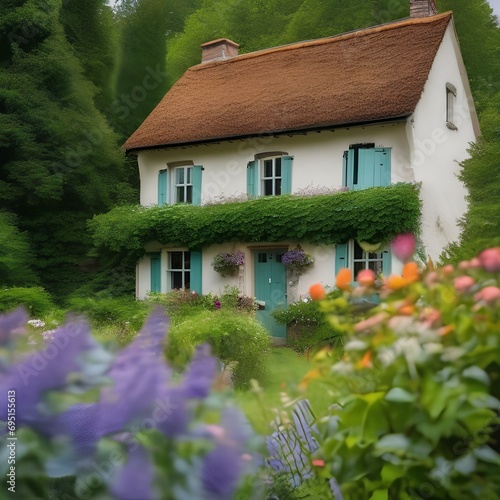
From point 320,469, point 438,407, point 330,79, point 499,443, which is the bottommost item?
point 320,469

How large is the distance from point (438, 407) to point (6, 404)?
0.98 meters

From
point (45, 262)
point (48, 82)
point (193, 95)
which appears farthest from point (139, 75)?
point (45, 262)

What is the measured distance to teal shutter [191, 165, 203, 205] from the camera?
53.3 ft

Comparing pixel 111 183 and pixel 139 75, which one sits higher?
pixel 139 75

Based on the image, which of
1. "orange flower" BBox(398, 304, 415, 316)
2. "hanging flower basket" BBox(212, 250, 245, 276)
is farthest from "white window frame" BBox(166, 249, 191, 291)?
"orange flower" BBox(398, 304, 415, 316)

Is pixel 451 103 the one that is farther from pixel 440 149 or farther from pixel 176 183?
pixel 176 183

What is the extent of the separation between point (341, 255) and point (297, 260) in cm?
96

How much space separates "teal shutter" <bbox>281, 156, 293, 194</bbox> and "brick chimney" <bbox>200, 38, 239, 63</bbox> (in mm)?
5576

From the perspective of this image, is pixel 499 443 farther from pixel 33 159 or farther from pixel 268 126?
pixel 33 159

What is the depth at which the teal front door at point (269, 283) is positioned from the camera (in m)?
14.4

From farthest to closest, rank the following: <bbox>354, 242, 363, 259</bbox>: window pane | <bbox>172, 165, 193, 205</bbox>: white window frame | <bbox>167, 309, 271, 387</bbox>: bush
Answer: <bbox>172, 165, 193, 205</bbox>: white window frame < <bbox>354, 242, 363, 259</bbox>: window pane < <bbox>167, 309, 271, 387</bbox>: bush

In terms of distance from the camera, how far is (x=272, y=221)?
14188mm

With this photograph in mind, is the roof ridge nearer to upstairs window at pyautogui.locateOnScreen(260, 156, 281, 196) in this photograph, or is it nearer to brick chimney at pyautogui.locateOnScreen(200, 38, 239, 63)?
brick chimney at pyautogui.locateOnScreen(200, 38, 239, 63)

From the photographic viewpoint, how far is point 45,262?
17922 mm
